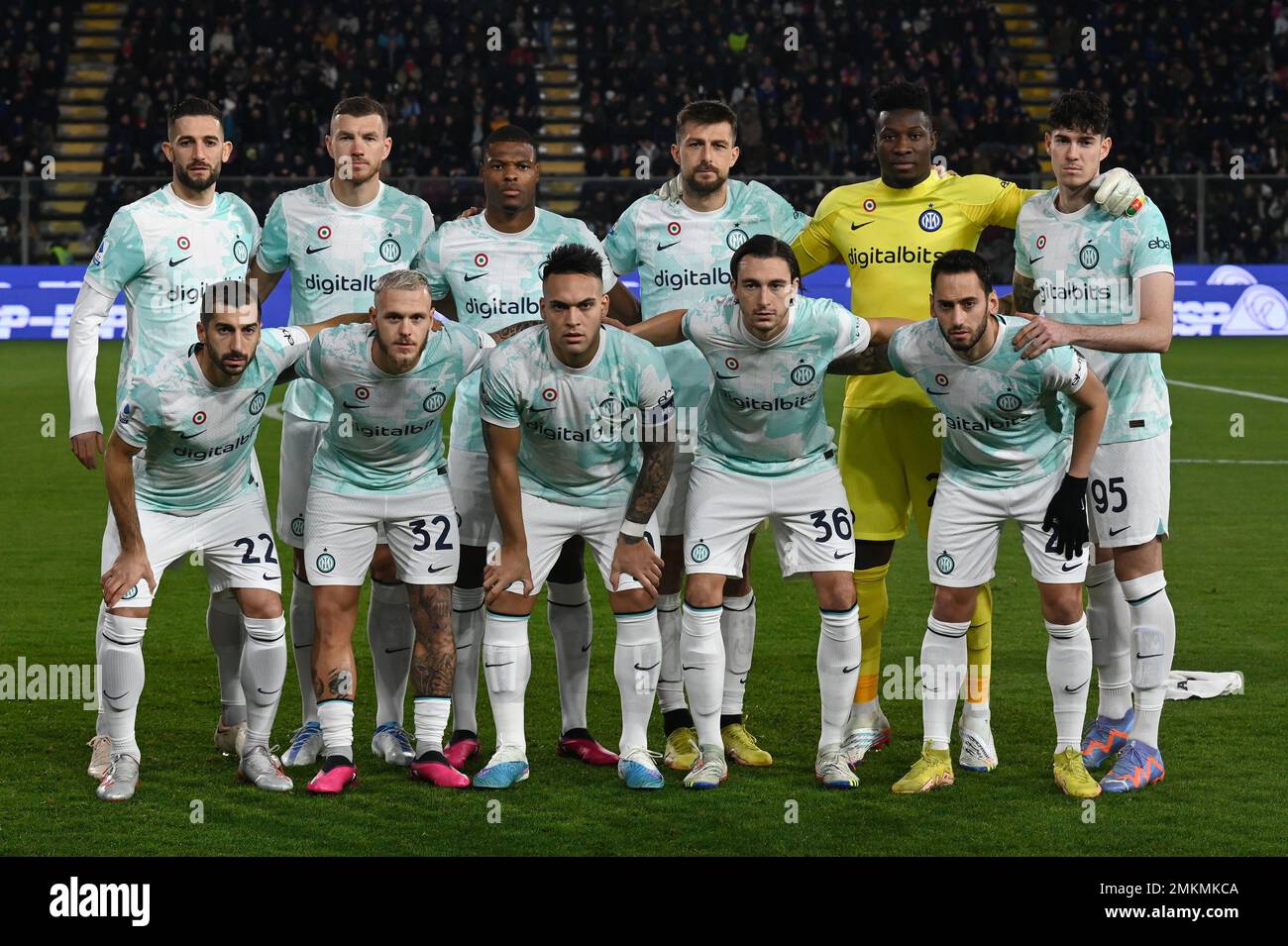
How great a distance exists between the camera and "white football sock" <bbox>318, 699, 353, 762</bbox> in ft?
20.0

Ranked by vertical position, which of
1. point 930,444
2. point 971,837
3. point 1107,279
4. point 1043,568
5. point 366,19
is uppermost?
point 366,19

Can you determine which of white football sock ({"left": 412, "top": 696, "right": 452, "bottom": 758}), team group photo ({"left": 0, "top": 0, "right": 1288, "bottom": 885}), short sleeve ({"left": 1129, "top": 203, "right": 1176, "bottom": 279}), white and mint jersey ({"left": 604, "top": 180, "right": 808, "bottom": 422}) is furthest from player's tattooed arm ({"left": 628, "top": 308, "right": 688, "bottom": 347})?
short sleeve ({"left": 1129, "top": 203, "right": 1176, "bottom": 279})

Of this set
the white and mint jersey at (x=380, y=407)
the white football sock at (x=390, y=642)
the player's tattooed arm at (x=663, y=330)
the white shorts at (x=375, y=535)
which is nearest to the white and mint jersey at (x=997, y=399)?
the player's tattooed arm at (x=663, y=330)

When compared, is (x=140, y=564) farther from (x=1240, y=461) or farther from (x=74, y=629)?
(x=1240, y=461)

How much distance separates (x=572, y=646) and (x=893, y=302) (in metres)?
1.83

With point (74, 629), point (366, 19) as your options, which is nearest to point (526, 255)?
point (74, 629)

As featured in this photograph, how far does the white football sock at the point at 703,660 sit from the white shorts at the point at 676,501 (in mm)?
574

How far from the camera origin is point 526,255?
6676 millimetres

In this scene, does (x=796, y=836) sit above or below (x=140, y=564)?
below

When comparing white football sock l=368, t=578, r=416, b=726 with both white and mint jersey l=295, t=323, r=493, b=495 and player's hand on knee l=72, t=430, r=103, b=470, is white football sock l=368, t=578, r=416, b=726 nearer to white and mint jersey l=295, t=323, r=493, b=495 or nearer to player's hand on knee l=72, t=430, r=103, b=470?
white and mint jersey l=295, t=323, r=493, b=495

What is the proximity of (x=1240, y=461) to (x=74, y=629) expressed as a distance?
9.62 m

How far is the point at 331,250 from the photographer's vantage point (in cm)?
663

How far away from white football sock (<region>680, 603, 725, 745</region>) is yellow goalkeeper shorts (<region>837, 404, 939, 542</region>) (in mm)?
898

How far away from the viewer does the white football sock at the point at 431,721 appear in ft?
20.4
